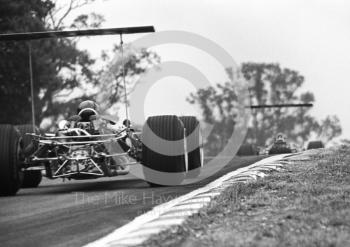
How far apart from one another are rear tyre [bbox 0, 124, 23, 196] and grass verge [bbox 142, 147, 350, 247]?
4.23m

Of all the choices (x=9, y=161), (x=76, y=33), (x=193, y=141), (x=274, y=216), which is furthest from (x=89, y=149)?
(x=274, y=216)

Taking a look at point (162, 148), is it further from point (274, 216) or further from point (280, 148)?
point (280, 148)

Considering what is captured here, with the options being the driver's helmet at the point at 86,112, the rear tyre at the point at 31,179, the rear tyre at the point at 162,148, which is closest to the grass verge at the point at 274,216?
the rear tyre at the point at 162,148

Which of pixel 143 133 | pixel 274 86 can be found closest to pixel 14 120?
pixel 143 133

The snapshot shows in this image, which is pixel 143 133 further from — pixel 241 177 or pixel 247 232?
pixel 247 232

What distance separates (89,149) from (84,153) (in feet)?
0.41

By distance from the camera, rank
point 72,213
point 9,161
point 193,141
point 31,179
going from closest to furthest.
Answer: point 72,213 → point 9,161 → point 193,141 → point 31,179

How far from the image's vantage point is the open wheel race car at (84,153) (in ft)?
42.3

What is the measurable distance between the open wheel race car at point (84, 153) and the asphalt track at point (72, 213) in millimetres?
425

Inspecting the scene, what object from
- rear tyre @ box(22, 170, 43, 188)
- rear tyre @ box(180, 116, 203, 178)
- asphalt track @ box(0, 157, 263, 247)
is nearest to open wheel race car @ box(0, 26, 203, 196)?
rear tyre @ box(180, 116, 203, 178)

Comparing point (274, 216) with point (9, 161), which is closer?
point (274, 216)

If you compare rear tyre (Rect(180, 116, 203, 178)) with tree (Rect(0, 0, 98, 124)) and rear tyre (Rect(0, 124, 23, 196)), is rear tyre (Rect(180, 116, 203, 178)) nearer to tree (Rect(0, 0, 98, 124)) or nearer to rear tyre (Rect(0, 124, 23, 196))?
rear tyre (Rect(0, 124, 23, 196))

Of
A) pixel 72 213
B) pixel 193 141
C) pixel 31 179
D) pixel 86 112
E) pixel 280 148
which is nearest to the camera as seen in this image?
pixel 72 213

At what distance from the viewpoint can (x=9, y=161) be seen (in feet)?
41.7
